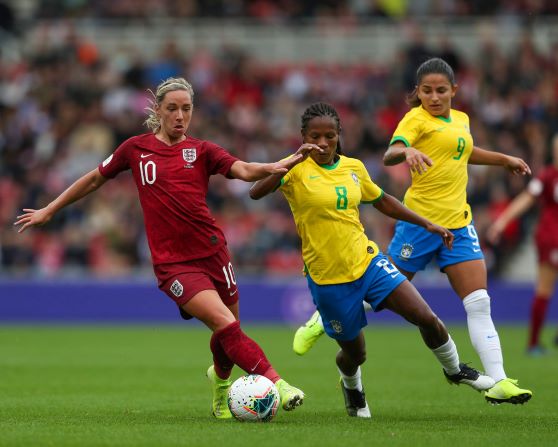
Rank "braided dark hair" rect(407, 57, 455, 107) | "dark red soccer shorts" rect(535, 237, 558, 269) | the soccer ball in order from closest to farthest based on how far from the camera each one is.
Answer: the soccer ball < "braided dark hair" rect(407, 57, 455, 107) < "dark red soccer shorts" rect(535, 237, 558, 269)

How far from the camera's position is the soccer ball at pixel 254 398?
26.5 feet

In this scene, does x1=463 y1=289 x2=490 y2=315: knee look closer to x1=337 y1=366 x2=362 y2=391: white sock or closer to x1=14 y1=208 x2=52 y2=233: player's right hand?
x1=337 y1=366 x2=362 y2=391: white sock

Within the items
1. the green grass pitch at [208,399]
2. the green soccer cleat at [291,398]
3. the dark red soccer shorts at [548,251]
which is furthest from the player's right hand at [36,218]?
the dark red soccer shorts at [548,251]

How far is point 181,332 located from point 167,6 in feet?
32.7

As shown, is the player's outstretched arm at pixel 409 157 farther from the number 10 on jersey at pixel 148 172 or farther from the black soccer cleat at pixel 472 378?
the number 10 on jersey at pixel 148 172

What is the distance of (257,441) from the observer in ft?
23.8

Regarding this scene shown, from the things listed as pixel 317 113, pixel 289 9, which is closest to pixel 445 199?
pixel 317 113

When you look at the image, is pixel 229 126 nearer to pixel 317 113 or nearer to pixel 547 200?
pixel 547 200

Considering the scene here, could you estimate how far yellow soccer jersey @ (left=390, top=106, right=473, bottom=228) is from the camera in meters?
9.43

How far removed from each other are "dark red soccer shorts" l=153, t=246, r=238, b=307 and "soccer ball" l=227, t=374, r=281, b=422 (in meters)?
0.74

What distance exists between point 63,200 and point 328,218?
6.60 feet

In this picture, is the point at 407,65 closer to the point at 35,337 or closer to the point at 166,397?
the point at 35,337

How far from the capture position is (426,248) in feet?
31.4

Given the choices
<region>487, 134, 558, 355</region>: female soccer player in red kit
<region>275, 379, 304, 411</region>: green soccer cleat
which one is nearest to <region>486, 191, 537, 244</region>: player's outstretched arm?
<region>487, 134, 558, 355</region>: female soccer player in red kit
